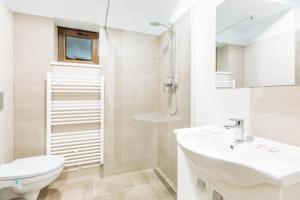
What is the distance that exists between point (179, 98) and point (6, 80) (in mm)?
1717

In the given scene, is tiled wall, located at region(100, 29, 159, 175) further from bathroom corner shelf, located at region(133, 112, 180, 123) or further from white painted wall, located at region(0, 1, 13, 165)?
white painted wall, located at region(0, 1, 13, 165)

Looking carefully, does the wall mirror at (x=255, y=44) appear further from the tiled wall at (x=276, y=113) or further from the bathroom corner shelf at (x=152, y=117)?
the bathroom corner shelf at (x=152, y=117)

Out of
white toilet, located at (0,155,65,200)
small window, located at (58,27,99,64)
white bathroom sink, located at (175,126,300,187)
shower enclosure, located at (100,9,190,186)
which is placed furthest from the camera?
small window, located at (58,27,99,64)

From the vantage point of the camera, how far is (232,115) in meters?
1.14

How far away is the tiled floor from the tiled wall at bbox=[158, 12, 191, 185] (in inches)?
7.3

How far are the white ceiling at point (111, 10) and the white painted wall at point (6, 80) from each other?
20 cm

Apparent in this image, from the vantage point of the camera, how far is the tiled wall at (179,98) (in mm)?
1532

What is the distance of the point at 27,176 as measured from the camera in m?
1.23

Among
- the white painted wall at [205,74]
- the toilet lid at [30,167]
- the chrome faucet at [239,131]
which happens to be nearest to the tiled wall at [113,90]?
the toilet lid at [30,167]

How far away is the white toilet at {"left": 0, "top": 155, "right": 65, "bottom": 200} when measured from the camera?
1216 mm

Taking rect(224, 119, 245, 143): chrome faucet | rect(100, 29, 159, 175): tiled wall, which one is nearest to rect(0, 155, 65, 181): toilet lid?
rect(100, 29, 159, 175): tiled wall

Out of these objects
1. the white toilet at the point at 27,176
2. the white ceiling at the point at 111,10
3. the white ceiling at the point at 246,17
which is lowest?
the white toilet at the point at 27,176

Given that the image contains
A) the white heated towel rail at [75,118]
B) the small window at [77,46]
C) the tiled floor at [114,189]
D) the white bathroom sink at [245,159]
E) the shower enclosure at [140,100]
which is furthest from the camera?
the small window at [77,46]

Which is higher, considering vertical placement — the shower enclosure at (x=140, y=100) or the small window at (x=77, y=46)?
the small window at (x=77, y=46)
